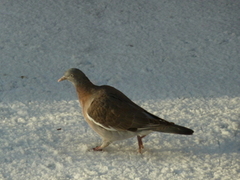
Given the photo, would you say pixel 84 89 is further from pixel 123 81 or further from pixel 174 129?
pixel 123 81

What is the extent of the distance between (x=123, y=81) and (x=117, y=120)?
1033 mm

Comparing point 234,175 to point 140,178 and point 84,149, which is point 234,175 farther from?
point 84,149

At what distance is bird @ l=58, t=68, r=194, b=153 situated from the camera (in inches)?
108

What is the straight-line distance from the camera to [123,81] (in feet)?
12.3

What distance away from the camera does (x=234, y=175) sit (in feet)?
8.59

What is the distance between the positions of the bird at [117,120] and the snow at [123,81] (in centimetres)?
16

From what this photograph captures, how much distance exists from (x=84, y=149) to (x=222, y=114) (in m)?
1.10

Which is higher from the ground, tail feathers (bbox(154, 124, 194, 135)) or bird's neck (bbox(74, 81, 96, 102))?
bird's neck (bbox(74, 81, 96, 102))

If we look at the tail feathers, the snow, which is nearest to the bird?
the tail feathers

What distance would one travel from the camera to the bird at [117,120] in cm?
275

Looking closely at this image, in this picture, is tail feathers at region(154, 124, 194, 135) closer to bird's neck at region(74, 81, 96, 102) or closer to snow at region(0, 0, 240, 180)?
snow at region(0, 0, 240, 180)

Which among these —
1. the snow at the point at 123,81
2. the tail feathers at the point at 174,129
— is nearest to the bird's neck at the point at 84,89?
the snow at the point at 123,81

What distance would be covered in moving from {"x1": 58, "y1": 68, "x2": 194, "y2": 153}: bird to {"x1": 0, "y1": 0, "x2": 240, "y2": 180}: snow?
160 mm

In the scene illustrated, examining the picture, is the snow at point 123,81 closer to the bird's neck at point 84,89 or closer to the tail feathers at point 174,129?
the tail feathers at point 174,129
